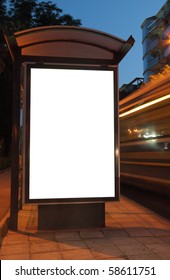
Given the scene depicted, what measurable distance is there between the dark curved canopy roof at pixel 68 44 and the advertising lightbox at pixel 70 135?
0.45 m

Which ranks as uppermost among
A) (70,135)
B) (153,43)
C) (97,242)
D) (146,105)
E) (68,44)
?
(153,43)

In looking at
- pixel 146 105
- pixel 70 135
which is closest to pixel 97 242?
pixel 70 135

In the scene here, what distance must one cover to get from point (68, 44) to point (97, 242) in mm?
3354

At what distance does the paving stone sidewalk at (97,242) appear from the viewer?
15.0ft

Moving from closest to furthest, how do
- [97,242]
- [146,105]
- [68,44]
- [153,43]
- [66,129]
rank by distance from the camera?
[97,242], [66,129], [68,44], [146,105], [153,43]

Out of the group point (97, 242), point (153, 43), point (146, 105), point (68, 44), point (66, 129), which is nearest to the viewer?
point (97, 242)

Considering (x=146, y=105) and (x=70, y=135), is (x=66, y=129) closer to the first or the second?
(x=70, y=135)

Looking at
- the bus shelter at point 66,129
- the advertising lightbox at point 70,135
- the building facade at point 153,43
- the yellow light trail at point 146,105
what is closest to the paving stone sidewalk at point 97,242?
the bus shelter at point 66,129

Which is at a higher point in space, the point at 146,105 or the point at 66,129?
the point at 146,105

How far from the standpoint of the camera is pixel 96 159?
593 cm

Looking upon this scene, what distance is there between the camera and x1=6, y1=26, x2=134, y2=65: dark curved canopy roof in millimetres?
5668

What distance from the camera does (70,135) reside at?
19.4 feet

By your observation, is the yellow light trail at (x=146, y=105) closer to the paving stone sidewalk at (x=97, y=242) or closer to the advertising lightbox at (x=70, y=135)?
the advertising lightbox at (x=70, y=135)
